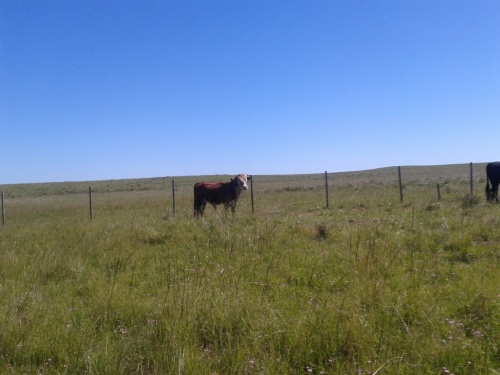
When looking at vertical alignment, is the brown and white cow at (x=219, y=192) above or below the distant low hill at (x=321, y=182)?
below

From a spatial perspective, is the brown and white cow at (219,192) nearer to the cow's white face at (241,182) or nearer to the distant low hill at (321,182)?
the cow's white face at (241,182)

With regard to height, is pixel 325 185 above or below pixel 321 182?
below

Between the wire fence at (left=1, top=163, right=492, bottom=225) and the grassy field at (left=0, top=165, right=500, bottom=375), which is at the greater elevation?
the wire fence at (left=1, top=163, right=492, bottom=225)

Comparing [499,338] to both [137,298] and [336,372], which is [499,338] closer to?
[336,372]

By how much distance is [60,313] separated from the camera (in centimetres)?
442

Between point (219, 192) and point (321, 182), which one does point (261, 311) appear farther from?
point (321, 182)

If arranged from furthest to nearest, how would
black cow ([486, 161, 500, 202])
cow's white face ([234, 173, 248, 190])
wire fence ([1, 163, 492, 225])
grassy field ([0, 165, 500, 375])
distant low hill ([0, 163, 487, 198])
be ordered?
1. distant low hill ([0, 163, 487, 198])
2. wire fence ([1, 163, 492, 225])
3. black cow ([486, 161, 500, 202])
4. cow's white face ([234, 173, 248, 190])
5. grassy field ([0, 165, 500, 375])

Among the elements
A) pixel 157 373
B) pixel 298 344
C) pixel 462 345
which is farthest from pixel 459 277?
pixel 157 373

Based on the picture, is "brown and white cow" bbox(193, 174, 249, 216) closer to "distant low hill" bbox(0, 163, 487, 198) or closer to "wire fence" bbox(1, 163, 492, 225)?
"wire fence" bbox(1, 163, 492, 225)

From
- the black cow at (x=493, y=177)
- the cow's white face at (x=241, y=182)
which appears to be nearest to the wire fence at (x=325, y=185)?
the cow's white face at (x=241, y=182)

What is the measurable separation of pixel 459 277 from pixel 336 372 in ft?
9.48

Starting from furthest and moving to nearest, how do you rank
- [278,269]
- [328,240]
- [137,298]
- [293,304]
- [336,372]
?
[328,240] → [278,269] → [137,298] → [293,304] → [336,372]

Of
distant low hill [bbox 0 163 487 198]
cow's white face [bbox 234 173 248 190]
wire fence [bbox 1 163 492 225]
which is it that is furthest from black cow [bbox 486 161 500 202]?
distant low hill [bbox 0 163 487 198]

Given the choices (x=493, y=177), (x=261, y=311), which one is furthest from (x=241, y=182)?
(x=261, y=311)
